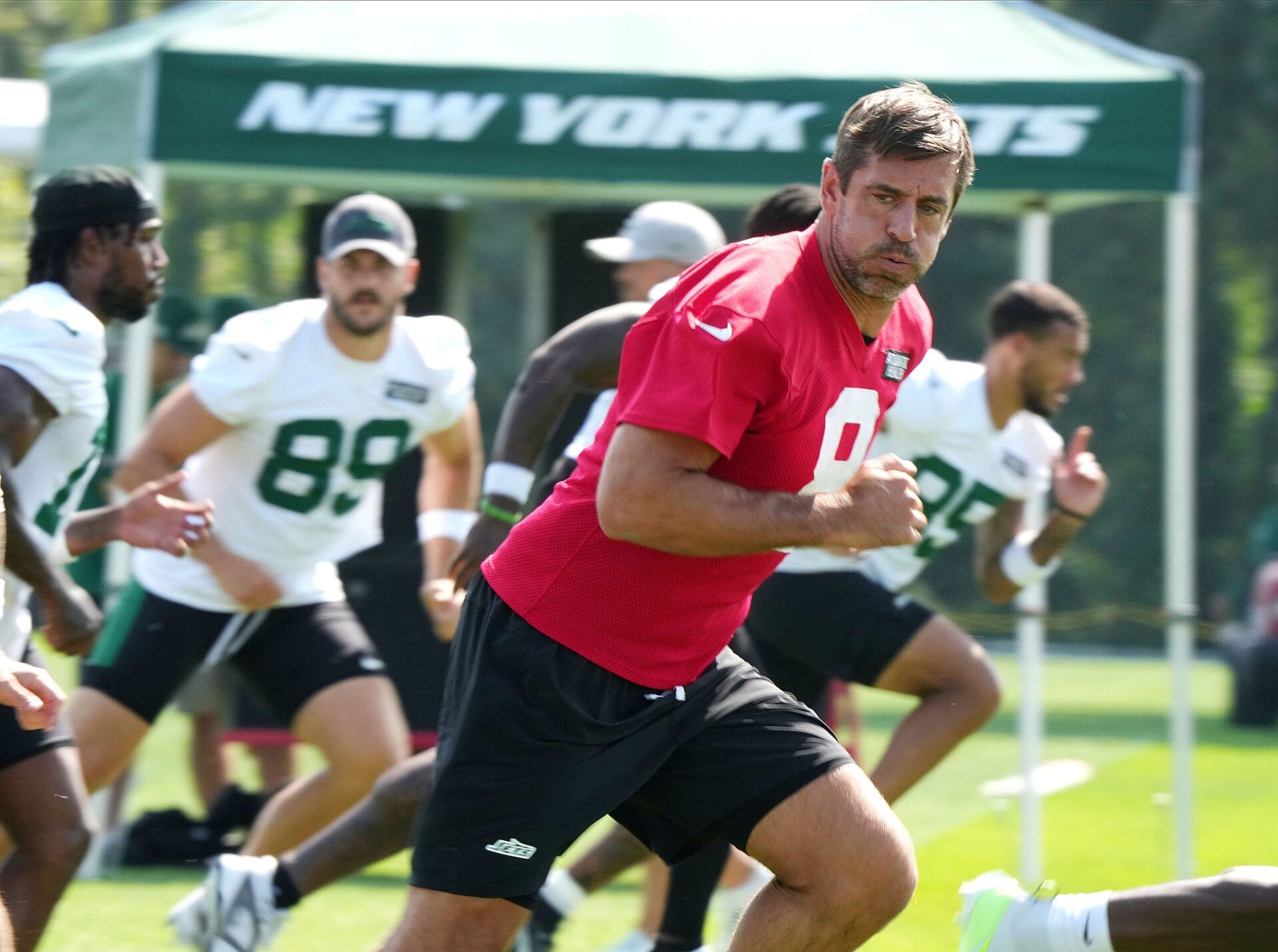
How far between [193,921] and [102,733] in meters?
0.62

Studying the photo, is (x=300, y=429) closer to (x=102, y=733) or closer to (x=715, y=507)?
(x=102, y=733)

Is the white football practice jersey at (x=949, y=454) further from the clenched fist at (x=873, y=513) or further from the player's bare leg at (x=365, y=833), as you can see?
the clenched fist at (x=873, y=513)

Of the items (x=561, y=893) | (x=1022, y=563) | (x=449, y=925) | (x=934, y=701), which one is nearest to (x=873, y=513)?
(x=449, y=925)

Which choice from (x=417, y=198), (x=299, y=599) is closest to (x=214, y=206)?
(x=417, y=198)

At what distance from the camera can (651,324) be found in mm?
3211

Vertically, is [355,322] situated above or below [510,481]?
above

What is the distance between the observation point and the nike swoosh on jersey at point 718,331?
309 cm

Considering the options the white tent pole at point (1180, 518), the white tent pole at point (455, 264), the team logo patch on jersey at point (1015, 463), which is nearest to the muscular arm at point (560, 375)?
the team logo patch on jersey at point (1015, 463)

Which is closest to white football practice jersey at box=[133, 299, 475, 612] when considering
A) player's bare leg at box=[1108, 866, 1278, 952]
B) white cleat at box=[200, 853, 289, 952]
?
white cleat at box=[200, 853, 289, 952]

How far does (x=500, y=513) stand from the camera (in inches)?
192

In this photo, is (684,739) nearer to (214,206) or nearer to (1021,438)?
(1021,438)

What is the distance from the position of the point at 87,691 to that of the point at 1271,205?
20155 mm

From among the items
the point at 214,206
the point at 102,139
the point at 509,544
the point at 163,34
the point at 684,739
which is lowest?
the point at 684,739

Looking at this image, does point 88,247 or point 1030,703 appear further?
point 1030,703
